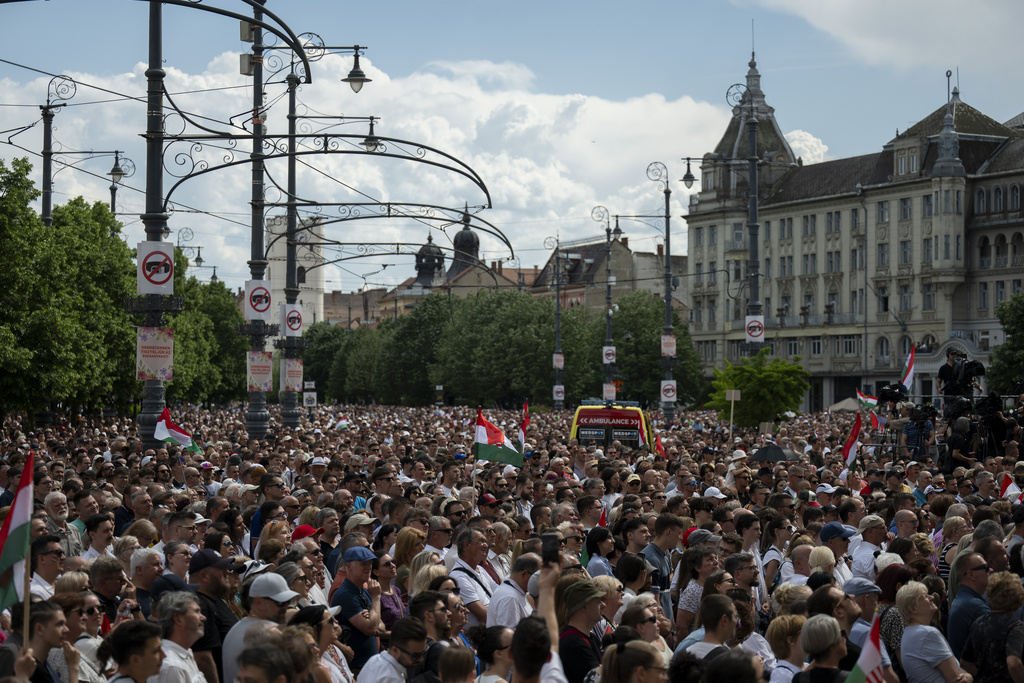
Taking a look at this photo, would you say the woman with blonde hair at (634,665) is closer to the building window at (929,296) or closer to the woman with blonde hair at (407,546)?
the woman with blonde hair at (407,546)

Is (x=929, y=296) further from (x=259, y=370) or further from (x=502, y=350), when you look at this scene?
(x=259, y=370)

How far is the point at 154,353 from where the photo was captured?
18.5 metres

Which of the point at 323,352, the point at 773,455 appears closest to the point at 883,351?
the point at 773,455

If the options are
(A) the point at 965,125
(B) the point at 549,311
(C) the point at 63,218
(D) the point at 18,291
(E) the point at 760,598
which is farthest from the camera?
(B) the point at 549,311

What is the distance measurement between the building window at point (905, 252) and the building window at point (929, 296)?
2.34 meters

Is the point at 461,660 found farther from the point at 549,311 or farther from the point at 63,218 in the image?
the point at 549,311

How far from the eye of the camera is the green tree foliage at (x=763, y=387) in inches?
1494

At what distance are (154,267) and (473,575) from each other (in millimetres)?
10923

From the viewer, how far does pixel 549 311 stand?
88312 millimetres

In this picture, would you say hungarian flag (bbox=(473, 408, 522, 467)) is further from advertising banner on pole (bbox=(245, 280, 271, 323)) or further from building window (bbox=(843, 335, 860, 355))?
building window (bbox=(843, 335, 860, 355))

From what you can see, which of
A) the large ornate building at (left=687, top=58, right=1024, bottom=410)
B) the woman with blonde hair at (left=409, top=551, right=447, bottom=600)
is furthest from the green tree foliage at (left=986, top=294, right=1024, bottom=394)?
the woman with blonde hair at (left=409, top=551, right=447, bottom=600)

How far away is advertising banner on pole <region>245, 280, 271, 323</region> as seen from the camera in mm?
26969

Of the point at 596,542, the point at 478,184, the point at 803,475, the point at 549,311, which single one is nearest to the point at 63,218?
the point at 478,184

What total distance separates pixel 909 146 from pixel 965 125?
3.61 metres
